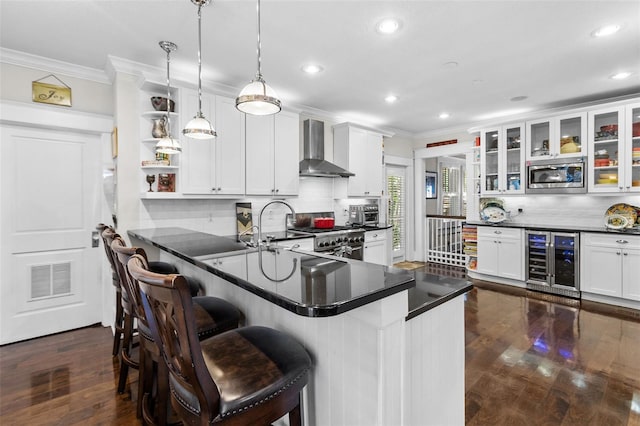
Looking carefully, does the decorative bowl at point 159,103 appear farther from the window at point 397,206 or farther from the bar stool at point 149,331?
the window at point 397,206

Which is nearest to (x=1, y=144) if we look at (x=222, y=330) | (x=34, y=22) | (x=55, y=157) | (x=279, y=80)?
(x=55, y=157)

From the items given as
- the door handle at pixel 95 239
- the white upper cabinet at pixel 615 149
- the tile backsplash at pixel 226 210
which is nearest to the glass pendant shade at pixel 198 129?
the tile backsplash at pixel 226 210

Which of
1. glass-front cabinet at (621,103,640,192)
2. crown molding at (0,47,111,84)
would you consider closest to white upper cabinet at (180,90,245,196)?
crown molding at (0,47,111,84)

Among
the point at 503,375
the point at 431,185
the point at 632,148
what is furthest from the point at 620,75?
the point at 431,185

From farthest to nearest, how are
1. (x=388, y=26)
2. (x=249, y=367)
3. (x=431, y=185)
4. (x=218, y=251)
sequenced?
(x=431, y=185) → (x=388, y=26) → (x=218, y=251) → (x=249, y=367)

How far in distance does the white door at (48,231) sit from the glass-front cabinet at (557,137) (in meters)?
5.66

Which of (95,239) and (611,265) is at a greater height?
(95,239)

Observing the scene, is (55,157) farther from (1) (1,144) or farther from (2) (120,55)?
(2) (120,55)

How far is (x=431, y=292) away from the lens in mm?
1473

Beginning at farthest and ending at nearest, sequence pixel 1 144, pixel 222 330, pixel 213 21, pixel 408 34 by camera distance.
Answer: pixel 1 144 → pixel 408 34 → pixel 213 21 → pixel 222 330

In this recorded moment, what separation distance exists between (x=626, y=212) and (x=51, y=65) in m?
6.72

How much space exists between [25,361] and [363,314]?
3.14 meters

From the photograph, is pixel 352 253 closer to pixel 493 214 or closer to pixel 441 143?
pixel 493 214

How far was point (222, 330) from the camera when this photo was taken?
166 centimetres
